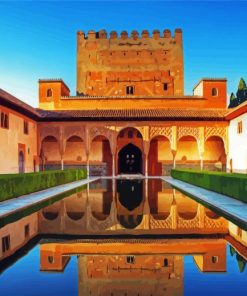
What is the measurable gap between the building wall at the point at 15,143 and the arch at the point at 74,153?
3837mm

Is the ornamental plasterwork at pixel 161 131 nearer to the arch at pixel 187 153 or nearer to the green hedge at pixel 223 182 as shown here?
the arch at pixel 187 153

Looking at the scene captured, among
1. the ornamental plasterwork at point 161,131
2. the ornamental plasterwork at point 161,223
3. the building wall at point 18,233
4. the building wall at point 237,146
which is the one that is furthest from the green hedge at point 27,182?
the building wall at point 237,146

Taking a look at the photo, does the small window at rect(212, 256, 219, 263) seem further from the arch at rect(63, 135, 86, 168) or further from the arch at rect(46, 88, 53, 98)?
the arch at rect(46, 88, 53, 98)

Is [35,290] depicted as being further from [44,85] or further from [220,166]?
[44,85]

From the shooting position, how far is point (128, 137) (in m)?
30.6

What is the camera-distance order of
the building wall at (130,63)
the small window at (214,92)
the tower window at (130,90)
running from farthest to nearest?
the building wall at (130,63) → the tower window at (130,90) → the small window at (214,92)

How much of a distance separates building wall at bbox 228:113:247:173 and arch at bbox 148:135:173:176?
16.3 feet

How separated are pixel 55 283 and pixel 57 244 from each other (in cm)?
186

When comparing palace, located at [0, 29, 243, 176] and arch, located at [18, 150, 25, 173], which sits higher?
palace, located at [0, 29, 243, 176]

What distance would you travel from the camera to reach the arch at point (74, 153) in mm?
30328

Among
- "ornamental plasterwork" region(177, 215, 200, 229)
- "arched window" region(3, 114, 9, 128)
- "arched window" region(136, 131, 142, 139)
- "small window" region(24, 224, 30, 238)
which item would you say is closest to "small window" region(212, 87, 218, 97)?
"arched window" region(136, 131, 142, 139)

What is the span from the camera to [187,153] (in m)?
30.6

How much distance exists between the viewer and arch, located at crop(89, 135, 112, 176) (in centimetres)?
3036

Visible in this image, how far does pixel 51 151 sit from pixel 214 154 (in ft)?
44.7
